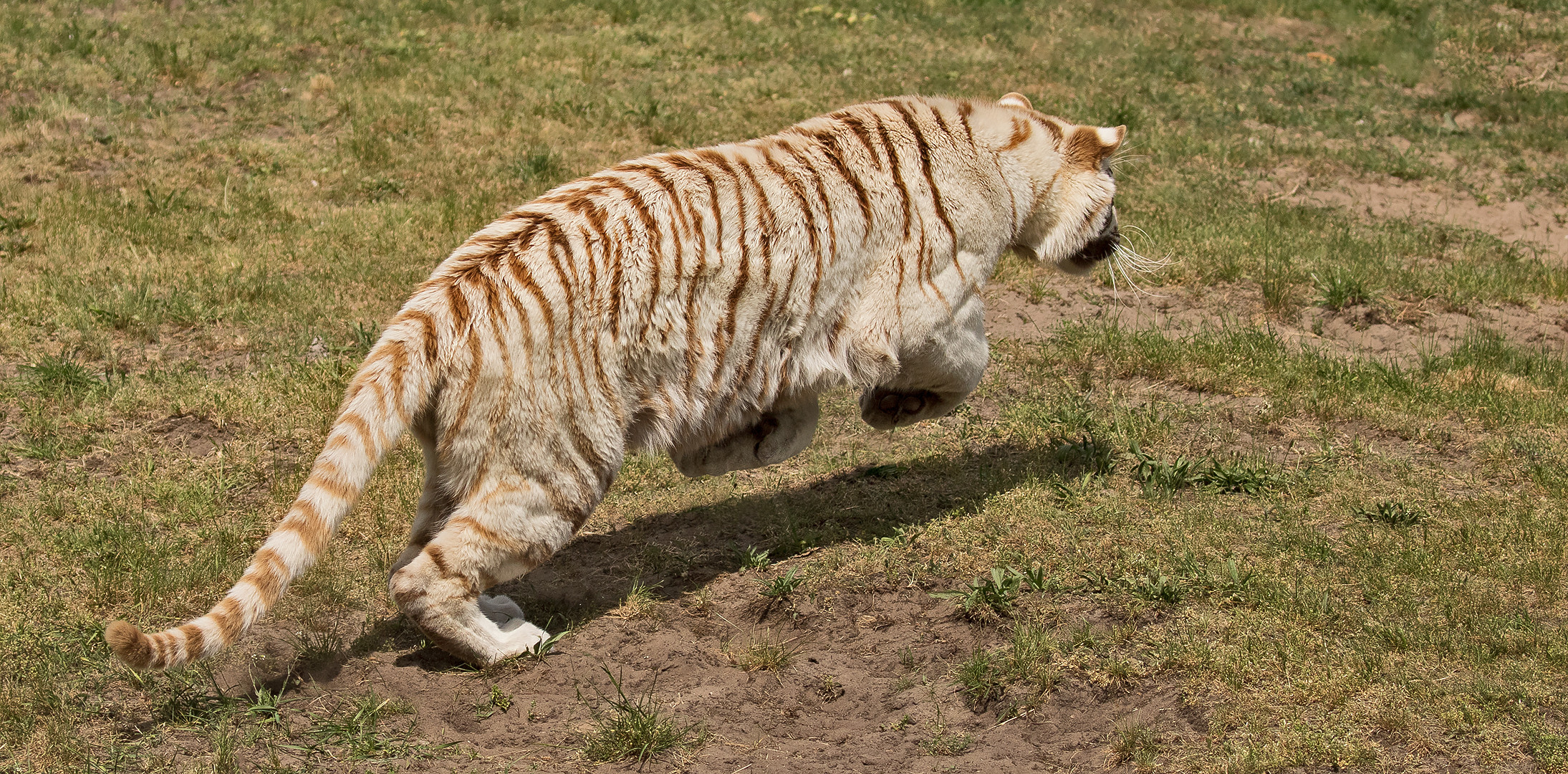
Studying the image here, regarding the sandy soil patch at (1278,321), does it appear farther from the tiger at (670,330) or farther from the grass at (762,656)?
the grass at (762,656)

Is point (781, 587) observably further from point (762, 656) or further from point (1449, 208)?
point (1449, 208)

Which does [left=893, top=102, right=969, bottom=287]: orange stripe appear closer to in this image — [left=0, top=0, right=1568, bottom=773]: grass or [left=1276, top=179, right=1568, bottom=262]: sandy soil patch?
[left=0, top=0, right=1568, bottom=773]: grass

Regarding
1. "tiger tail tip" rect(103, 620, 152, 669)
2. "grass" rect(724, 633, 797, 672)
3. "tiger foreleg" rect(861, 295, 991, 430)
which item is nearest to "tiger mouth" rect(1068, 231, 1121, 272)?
"tiger foreleg" rect(861, 295, 991, 430)

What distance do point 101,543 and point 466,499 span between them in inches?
76.8

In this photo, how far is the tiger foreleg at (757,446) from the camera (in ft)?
17.9

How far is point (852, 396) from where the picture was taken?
279 inches

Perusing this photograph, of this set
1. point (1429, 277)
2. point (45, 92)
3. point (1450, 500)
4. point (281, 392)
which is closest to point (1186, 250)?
point (1429, 277)

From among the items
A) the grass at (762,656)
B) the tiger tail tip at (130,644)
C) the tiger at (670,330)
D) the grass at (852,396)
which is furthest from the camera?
the grass at (762,656)

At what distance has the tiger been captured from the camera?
4.34 m

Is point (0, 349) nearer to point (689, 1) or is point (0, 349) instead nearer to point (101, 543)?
point (101, 543)

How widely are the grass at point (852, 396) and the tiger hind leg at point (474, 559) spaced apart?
1.14 feet

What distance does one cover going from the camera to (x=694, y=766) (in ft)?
13.7

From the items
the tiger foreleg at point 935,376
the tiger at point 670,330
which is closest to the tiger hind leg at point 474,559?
the tiger at point 670,330

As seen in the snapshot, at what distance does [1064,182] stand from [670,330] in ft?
6.78
